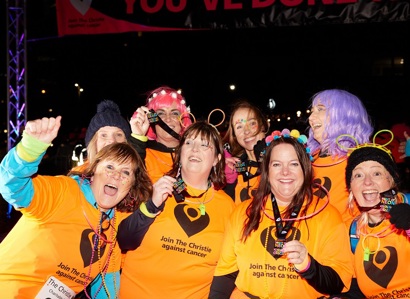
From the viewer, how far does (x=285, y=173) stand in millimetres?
2855

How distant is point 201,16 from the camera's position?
6.63m

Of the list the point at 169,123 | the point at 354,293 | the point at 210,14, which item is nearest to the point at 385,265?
the point at 354,293

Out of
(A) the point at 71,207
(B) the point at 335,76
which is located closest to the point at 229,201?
(A) the point at 71,207

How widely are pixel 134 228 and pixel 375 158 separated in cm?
182

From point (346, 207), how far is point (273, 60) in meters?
29.6

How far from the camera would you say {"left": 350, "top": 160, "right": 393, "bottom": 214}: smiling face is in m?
2.93

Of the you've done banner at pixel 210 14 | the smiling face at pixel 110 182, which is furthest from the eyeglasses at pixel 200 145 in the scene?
the you've done banner at pixel 210 14

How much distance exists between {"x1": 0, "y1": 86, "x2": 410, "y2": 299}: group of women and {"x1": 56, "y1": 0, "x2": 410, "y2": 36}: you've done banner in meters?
3.40

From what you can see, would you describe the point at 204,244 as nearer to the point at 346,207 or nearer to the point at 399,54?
the point at 346,207

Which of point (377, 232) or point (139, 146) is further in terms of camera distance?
point (139, 146)

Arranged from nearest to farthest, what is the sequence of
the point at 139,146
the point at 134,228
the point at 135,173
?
the point at 134,228
the point at 135,173
the point at 139,146

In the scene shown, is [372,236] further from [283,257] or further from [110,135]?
[110,135]

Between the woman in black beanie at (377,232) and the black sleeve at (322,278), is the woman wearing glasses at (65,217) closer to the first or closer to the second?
the black sleeve at (322,278)

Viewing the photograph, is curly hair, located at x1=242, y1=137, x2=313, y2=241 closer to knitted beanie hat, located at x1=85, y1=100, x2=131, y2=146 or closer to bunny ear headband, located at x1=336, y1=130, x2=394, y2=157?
bunny ear headband, located at x1=336, y1=130, x2=394, y2=157
